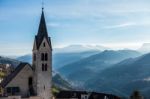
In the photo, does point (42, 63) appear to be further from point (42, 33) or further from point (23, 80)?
point (42, 33)

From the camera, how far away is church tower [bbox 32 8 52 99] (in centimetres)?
9594

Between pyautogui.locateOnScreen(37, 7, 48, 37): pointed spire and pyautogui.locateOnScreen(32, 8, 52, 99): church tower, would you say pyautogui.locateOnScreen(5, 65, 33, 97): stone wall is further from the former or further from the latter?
pyautogui.locateOnScreen(37, 7, 48, 37): pointed spire

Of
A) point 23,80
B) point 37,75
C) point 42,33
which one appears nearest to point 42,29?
point 42,33

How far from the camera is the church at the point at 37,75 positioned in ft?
314

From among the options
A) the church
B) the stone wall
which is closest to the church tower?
the church

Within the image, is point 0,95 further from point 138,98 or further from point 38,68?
point 138,98

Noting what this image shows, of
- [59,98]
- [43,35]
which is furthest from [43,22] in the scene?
[59,98]

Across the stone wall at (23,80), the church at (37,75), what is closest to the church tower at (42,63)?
the church at (37,75)

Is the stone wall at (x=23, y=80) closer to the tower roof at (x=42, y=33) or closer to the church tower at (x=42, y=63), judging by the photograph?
the church tower at (x=42, y=63)

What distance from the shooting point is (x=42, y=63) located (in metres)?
97.0

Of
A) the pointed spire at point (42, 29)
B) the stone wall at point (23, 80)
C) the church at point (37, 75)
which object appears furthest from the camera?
the pointed spire at point (42, 29)

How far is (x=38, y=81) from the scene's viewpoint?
95812 mm

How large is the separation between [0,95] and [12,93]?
2.76 m

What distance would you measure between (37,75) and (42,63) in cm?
306
